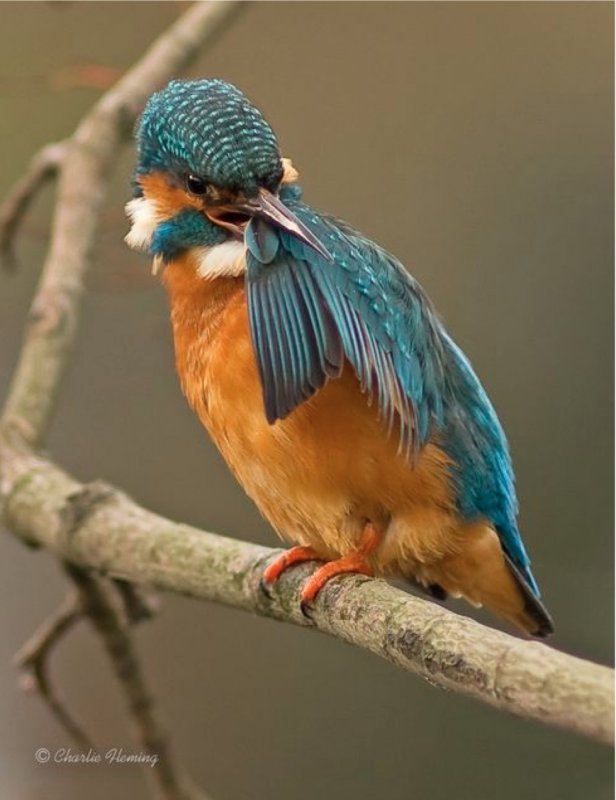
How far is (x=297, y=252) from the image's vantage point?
125 centimetres

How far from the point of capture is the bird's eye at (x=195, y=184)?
1.32m

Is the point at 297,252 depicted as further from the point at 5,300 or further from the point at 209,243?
the point at 5,300

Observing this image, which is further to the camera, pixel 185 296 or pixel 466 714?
pixel 466 714

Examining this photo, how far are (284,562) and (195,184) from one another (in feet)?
1.43

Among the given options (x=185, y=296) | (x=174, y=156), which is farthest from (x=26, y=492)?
(x=174, y=156)

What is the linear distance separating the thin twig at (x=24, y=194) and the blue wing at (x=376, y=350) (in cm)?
74

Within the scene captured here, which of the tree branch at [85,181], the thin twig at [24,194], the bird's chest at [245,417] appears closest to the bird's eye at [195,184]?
the bird's chest at [245,417]

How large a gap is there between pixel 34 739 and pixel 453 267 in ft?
4.30

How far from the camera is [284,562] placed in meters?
1.45

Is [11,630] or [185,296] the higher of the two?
[185,296]

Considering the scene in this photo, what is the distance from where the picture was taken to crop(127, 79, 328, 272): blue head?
4.14ft

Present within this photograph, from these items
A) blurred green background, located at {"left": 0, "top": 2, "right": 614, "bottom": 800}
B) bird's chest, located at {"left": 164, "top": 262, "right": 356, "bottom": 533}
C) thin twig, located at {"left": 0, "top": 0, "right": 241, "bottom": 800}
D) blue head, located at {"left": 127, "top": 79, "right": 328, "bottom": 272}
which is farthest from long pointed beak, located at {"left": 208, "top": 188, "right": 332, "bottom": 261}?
blurred green background, located at {"left": 0, "top": 2, "right": 614, "bottom": 800}

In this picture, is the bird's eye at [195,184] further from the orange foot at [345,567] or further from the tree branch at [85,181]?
the tree branch at [85,181]

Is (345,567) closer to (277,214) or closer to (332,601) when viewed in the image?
(332,601)
